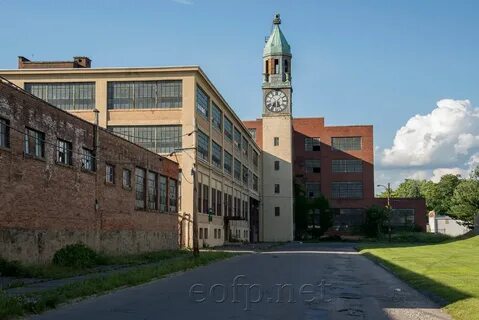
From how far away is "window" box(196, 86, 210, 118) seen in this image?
181 ft

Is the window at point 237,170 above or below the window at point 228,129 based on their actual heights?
below

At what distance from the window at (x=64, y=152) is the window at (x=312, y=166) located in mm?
84512

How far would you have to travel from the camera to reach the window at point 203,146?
55.4 meters

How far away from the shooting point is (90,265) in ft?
93.8

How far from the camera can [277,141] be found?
94875 millimetres

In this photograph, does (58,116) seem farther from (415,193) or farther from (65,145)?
(415,193)

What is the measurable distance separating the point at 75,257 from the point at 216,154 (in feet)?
118

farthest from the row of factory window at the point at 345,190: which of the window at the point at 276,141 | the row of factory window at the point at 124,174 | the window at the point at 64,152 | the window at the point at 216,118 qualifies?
the window at the point at 64,152

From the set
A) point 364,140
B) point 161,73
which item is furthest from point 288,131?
point 161,73

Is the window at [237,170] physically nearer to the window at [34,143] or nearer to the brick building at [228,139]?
the brick building at [228,139]

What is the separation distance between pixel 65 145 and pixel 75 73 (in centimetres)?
2505

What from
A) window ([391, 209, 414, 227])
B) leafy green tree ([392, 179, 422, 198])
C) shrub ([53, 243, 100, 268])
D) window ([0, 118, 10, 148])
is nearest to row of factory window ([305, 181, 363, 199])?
window ([391, 209, 414, 227])

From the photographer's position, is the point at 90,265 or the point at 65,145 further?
the point at 65,145

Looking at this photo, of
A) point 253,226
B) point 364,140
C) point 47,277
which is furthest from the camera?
point 364,140
